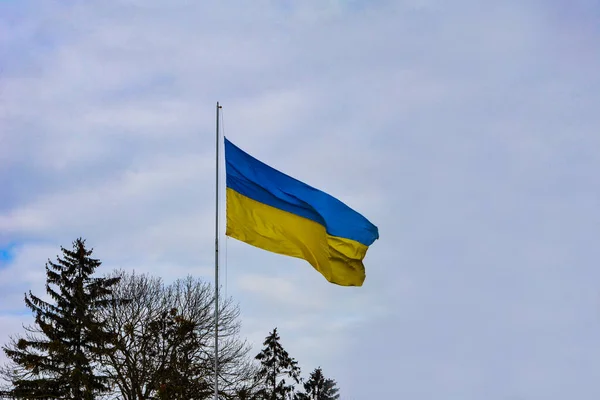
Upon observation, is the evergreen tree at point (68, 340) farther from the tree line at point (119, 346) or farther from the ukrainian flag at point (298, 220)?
the ukrainian flag at point (298, 220)

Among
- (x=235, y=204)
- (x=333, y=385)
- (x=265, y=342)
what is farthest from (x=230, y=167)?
(x=333, y=385)

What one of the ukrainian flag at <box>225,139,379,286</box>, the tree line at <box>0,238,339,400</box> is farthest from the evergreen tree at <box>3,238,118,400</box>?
the ukrainian flag at <box>225,139,379,286</box>

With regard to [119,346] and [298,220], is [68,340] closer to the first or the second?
[119,346]

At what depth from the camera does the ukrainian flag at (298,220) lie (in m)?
18.1

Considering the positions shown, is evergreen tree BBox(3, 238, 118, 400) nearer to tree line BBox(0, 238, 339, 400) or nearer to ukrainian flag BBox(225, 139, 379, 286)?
tree line BBox(0, 238, 339, 400)

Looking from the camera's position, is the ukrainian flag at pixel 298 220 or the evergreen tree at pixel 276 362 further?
the evergreen tree at pixel 276 362

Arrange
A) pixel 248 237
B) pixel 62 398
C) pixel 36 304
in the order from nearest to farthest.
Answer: pixel 248 237
pixel 62 398
pixel 36 304

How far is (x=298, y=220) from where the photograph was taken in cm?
1856

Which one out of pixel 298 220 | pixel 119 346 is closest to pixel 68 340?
pixel 119 346

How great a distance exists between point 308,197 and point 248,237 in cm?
179

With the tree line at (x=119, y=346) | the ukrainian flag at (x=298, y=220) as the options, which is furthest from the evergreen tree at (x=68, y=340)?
the ukrainian flag at (x=298, y=220)

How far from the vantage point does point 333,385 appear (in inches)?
3826

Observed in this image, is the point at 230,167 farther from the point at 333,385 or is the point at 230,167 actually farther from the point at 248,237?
the point at 333,385

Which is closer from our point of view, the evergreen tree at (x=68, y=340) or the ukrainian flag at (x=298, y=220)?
the ukrainian flag at (x=298, y=220)
